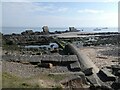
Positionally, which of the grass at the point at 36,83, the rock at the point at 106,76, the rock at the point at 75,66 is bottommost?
the rock at the point at 106,76

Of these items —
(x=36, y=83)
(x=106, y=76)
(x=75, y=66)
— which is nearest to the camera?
(x=36, y=83)

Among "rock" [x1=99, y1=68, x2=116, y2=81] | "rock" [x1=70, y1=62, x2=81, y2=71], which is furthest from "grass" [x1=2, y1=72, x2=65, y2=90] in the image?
A: "rock" [x1=70, y1=62, x2=81, y2=71]

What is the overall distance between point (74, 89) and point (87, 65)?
278 inches

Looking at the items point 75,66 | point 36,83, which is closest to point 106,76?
point 75,66

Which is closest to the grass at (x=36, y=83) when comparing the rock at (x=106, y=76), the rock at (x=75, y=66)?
the rock at (x=106, y=76)

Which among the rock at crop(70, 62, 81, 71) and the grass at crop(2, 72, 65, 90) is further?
the rock at crop(70, 62, 81, 71)

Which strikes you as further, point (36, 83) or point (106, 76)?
point (106, 76)

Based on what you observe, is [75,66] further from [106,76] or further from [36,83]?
[36,83]

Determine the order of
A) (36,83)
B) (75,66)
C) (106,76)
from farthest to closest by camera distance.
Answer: (75,66) → (106,76) → (36,83)

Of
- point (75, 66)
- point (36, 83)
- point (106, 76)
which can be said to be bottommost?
point (106, 76)

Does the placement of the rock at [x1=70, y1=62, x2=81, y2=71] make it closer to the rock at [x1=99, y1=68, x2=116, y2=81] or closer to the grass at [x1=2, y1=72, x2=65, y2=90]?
the rock at [x1=99, y1=68, x2=116, y2=81]

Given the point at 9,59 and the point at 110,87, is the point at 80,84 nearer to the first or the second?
the point at 110,87

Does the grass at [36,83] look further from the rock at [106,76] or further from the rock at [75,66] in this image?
the rock at [75,66]

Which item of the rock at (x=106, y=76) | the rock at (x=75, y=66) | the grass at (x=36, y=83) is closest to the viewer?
the grass at (x=36, y=83)
